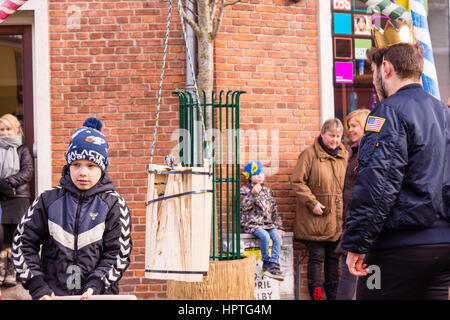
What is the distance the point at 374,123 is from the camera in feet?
8.96

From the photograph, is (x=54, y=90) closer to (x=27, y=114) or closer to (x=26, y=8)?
(x=27, y=114)

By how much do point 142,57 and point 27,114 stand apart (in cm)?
158

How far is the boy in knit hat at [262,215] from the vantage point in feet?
20.0

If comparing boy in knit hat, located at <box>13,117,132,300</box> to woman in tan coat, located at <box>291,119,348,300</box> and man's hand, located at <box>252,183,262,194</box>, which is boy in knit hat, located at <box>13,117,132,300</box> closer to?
man's hand, located at <box>252,183,262,194</box>

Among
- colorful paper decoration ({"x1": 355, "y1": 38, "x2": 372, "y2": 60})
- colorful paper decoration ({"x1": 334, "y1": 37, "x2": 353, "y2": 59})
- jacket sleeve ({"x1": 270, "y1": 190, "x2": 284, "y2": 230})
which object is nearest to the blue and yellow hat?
jacket sleeve ({"x1": 270, "y1": 190, "x2": 284, "y2": 230})

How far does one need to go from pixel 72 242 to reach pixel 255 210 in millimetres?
3445

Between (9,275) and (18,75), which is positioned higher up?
(18,75)

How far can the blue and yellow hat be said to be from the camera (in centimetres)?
629

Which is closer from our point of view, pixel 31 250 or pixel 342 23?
pixel 31 250

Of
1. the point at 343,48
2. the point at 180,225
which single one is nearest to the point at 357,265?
the point at 180,225

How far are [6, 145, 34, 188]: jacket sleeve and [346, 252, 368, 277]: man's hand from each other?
4.36 metres

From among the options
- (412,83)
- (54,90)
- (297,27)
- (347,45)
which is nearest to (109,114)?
(54,90)

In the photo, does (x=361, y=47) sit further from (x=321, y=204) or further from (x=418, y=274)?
(x=418, y=274)

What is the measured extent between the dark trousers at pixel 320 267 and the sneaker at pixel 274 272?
1.30 feet
